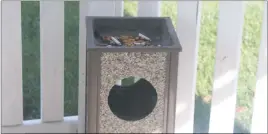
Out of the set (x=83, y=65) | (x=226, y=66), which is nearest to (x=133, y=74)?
(x=83, y=65)

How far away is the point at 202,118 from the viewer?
1801 mm

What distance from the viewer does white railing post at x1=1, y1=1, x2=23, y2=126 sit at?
1.58 m

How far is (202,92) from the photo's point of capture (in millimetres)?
1777

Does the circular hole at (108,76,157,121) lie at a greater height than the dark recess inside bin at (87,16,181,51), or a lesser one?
lesser

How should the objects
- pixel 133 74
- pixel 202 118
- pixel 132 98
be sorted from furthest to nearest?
pixel 202 118
pixel 132 98
pixel 133 74

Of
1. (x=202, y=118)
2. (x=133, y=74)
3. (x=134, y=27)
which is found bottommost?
(x=202, y=118)

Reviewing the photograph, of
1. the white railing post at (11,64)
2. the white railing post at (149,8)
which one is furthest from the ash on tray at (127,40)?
the white railing post at (11,64)

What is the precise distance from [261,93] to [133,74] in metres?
0.50

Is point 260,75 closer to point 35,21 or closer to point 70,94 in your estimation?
point 70,94

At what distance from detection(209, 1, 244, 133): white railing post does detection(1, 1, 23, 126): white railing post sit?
1.98 ft

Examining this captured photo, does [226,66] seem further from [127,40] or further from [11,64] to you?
[11,64]

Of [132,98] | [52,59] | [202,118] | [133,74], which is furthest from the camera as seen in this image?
[202,118]

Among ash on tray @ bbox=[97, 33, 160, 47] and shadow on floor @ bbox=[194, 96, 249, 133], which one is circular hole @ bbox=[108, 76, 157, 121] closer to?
ash on tray @ bbox=[97, 33, 160, 47]

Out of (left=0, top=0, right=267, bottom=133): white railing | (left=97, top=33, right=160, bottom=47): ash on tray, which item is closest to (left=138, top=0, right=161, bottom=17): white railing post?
(left=0, top=0, right=267, bottom=133): white railing
